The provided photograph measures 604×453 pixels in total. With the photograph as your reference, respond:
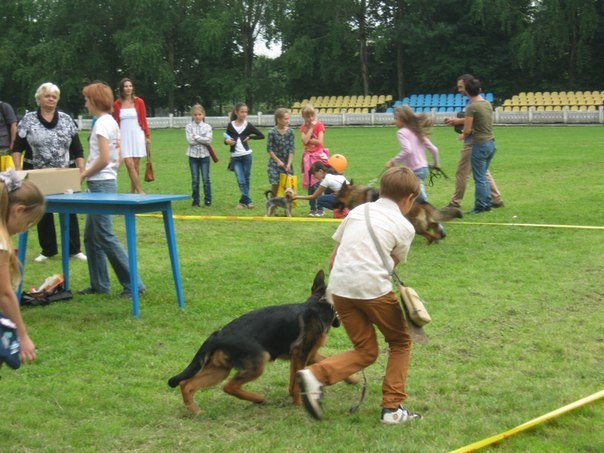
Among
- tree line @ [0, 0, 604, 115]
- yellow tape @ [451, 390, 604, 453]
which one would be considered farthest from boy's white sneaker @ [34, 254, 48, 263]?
tree line @ [0, 0, 604, 115]

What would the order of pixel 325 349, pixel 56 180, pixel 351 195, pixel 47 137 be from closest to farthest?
pixel 325 349 → pixel 56 180 → pixel 47 137 → pixel 351 195

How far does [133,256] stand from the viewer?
693 cm

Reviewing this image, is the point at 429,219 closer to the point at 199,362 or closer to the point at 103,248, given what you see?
the point at 103,248

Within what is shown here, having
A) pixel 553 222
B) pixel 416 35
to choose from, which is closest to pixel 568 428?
pixel 553 222

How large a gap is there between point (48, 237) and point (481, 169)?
6.19 metres

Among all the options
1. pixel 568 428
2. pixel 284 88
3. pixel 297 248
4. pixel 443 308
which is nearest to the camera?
pixel 568 428

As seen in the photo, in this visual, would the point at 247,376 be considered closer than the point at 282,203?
Yes

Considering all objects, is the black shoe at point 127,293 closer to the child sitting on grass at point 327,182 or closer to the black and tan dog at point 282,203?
the child sitting on grass at point 327,182

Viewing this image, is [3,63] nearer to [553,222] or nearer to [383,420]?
[553,222]

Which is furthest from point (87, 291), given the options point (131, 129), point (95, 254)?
point (131, 129)

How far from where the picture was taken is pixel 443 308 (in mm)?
7277

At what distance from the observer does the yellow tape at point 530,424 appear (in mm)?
4297

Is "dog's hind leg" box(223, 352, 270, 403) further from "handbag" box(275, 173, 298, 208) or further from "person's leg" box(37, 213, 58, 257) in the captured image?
"handbag" box(275, 173, 298, 208)

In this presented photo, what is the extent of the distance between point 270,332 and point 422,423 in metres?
0.98
